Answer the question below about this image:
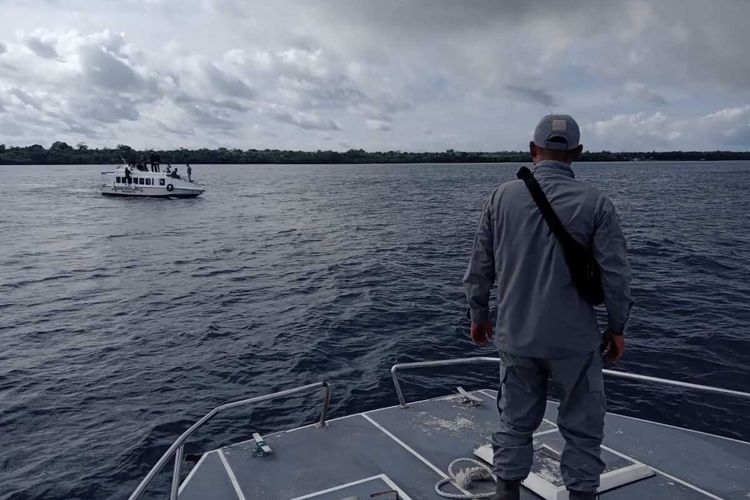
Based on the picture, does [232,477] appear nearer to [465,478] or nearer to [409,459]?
[409,459]

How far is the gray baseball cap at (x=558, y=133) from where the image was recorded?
12.0ft

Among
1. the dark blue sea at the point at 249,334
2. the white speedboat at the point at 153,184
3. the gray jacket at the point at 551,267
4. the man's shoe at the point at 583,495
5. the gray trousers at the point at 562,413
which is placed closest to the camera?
the gray jacket at the point at 551,267

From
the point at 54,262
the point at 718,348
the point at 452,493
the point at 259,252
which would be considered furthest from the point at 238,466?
the point at 54,262

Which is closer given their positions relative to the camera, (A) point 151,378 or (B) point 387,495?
(B) point 387,495

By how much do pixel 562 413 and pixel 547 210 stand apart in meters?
1.41

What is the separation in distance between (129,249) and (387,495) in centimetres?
3109

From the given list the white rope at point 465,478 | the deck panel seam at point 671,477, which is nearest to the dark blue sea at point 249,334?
the deck panel seam at point 671,477

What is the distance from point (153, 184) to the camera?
204 feet

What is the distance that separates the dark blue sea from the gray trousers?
7.50 m

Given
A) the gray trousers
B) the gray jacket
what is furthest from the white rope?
the gray jacket

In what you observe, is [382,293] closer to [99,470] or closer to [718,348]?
[718,348]

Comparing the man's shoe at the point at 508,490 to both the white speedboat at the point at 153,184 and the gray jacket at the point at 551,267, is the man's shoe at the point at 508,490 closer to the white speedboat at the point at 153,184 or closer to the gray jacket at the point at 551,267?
the gray jacket at the point at 551,267

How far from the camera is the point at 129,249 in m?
32.0

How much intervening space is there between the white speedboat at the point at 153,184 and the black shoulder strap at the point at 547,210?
206ft
